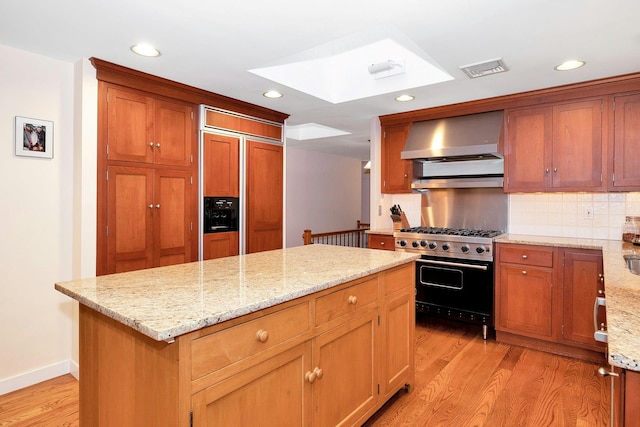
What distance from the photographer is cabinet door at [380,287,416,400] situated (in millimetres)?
2125

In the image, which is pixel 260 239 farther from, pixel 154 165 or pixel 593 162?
pixel 593 162

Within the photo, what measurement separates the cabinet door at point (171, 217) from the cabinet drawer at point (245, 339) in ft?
6.68

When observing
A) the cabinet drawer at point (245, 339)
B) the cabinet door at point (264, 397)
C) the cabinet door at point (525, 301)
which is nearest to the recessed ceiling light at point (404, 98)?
the cabinet door at point (525, 301)

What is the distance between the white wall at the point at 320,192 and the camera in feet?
23.0

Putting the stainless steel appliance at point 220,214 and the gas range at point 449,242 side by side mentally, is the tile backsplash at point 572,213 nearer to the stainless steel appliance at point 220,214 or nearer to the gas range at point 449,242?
the gas range at point 449,242

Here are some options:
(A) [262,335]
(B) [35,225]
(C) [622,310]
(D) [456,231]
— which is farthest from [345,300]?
(D) [456,231]

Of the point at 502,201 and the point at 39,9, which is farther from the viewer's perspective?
the point at 502,201

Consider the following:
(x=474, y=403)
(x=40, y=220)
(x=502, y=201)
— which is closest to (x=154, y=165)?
(x=40, y=220)

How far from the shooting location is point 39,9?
2004 millimetres

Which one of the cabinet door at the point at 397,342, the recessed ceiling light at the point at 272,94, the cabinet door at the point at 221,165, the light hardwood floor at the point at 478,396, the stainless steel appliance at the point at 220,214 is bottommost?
the light hardwood floor at the point at 478,396

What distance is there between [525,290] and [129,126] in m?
3.59

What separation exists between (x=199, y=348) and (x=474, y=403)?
1.98 meters

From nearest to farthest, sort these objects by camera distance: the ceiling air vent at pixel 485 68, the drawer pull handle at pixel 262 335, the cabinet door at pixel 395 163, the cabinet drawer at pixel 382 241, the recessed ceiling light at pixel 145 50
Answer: the drawer pull handle at pixel 262 335
the recessed ceiling light at pixel 145 50
the ceiling air vent at pixel 485 68
the cabinet drawer at pixel 382 241
the cabinet door at pixel 395 163

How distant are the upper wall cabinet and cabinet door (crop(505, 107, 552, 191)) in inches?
119
